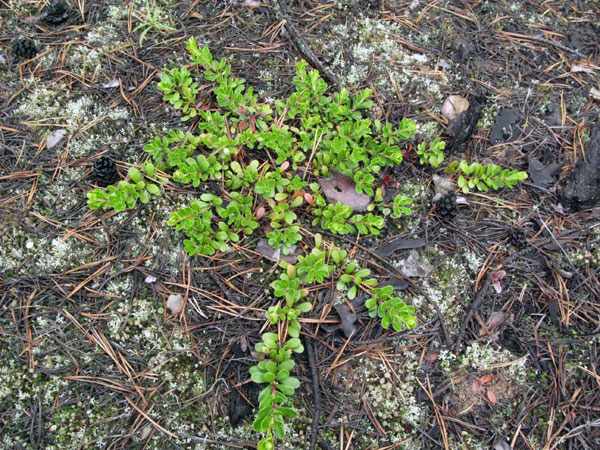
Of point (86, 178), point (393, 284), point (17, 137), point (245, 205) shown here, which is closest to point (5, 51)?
point (17, 137)

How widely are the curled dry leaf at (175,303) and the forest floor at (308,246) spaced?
0.05 metres

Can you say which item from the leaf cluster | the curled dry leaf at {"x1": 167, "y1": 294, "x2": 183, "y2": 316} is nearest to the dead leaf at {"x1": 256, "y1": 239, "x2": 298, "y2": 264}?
the curled dry leaf at {"x1": 167, "y1": 294, "x2": 183, "y2": 316}

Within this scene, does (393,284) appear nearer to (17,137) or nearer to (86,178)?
(86,178)

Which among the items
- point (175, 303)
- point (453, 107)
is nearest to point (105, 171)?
point (175, 303)

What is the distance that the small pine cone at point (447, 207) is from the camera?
124 inches

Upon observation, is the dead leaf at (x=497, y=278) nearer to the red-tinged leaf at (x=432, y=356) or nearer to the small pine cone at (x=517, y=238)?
the small pine cone at (x=517, y=238)

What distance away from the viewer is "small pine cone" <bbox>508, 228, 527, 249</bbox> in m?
3.20

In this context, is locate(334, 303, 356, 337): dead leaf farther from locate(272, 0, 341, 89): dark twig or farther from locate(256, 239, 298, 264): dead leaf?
locate(272, 0, 341, 89): dark twig

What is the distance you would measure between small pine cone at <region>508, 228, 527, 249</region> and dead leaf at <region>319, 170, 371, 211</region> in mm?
1168

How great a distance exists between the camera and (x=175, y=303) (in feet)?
9.59

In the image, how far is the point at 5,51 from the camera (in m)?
3.64

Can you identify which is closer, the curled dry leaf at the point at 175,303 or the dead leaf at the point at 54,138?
the curled dry leaf at the point at 175,303

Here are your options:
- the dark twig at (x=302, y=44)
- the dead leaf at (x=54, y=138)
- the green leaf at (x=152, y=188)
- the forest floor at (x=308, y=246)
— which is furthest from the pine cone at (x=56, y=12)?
the green leaf at (x=152, y=188)

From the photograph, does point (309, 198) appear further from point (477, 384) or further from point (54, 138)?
point (54, 138)
